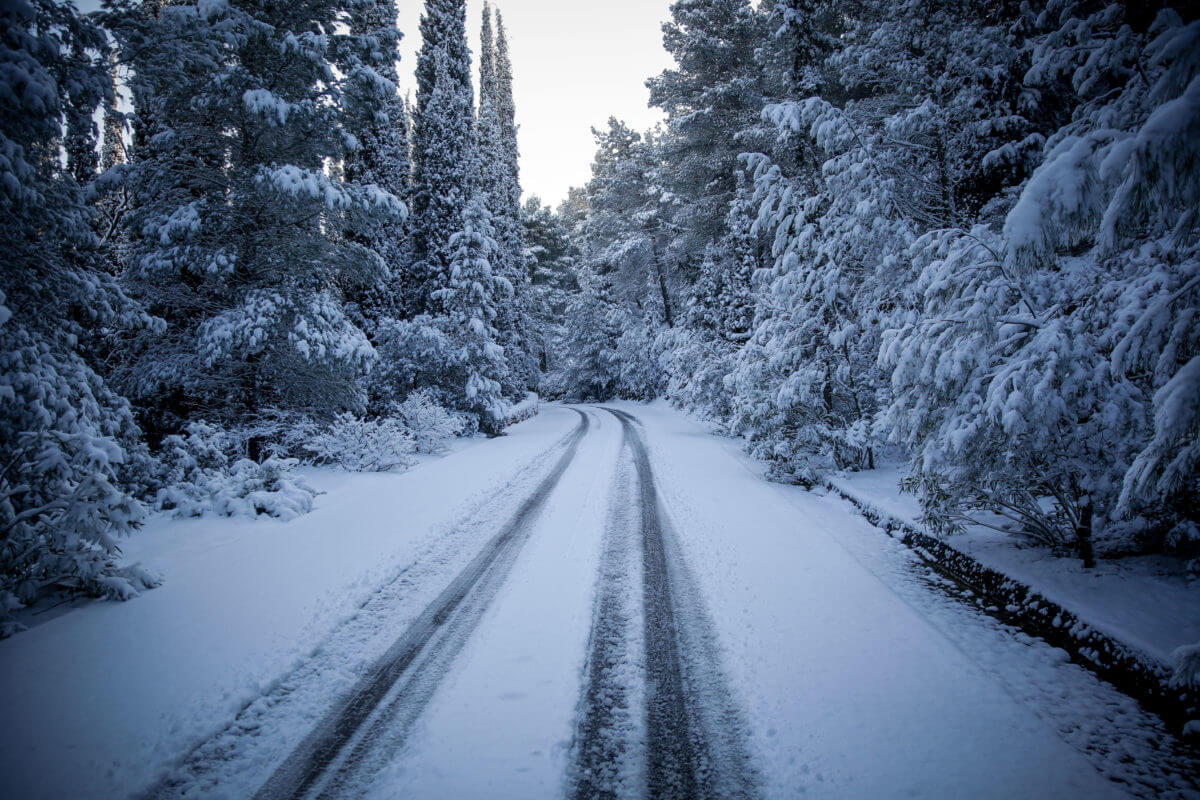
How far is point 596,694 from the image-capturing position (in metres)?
2.98

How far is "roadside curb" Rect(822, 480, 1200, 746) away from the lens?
2564 millimetres

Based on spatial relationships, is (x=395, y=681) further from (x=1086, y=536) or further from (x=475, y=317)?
(x=475, y=317)

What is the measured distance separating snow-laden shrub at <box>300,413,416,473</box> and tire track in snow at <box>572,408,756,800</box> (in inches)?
324

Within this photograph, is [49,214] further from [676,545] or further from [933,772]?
[933,772]

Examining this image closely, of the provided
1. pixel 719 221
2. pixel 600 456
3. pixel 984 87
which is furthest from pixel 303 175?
pixel 719 221

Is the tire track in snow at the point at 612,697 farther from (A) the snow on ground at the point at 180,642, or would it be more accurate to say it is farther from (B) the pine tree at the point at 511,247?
(B) the pine tree at the point at 511,247

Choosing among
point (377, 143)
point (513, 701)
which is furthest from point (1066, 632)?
point (377, 143)

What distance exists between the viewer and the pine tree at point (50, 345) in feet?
13.7

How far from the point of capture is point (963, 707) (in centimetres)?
270

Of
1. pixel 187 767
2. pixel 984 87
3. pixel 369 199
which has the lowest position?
pixel 187 767

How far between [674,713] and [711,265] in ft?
61.2

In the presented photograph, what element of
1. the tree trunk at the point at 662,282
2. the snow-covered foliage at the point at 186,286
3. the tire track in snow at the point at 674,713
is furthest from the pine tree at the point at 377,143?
the tree trunk at the point at 662,282

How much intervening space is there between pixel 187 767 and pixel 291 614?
1649 millimetres

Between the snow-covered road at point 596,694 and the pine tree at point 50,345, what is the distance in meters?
0.74
